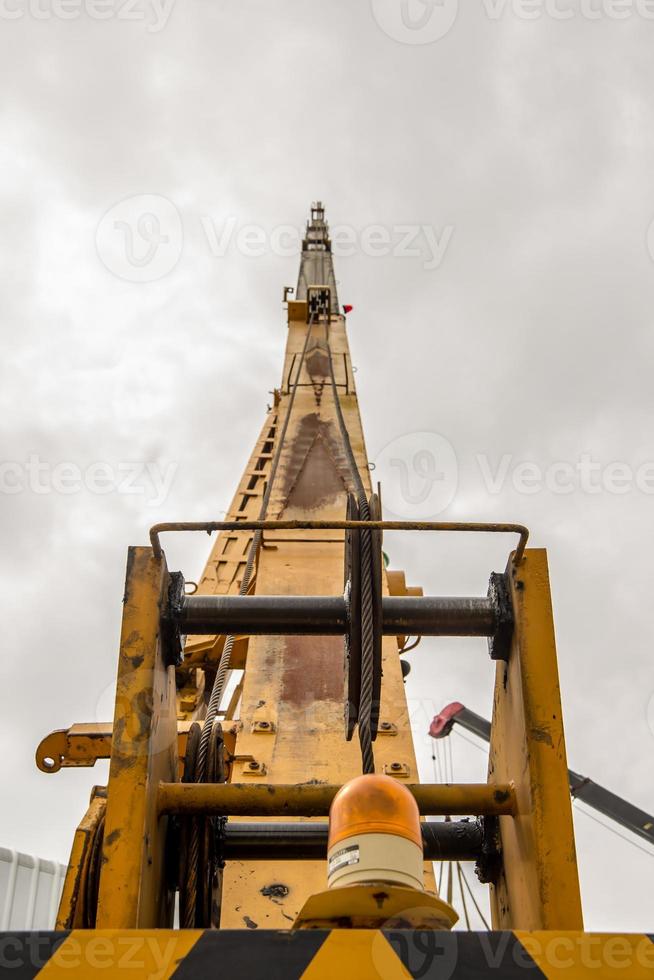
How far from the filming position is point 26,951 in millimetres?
1576

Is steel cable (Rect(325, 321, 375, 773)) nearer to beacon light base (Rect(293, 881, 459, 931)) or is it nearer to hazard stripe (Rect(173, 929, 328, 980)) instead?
beacon light base (Rect(293, 881, 459, 931))

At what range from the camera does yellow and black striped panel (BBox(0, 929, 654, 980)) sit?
5.03 feet

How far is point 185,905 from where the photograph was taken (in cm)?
246

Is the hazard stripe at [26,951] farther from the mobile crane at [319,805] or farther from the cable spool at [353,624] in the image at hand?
the cable spool at [353,624]

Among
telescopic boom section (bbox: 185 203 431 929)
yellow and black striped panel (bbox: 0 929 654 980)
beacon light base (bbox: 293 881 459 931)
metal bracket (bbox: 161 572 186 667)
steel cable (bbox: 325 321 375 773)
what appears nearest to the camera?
yellow and black striped panel (bbox: 0 929 654 980)

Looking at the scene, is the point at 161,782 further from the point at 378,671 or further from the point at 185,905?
the point at 378,671

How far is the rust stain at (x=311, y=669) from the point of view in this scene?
3.74m

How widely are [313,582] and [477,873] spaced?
5.90 feet

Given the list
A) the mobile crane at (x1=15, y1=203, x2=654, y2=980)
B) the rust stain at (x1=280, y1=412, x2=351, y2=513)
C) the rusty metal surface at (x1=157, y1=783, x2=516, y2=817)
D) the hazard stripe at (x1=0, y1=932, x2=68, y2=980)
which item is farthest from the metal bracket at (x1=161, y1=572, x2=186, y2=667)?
the rust stain at (x1=280, y1=412, x2=351, y2=513)

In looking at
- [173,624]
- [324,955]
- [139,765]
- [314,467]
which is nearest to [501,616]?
[173,624]

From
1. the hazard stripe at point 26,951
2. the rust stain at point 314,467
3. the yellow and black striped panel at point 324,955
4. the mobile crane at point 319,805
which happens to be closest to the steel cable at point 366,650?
the mobile crane at point 319,805

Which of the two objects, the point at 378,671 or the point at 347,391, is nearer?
the point at 378,671

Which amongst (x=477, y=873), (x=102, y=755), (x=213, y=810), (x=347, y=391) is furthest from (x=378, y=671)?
(x=347, y=391)

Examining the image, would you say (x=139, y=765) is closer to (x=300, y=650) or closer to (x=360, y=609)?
(x=360, y=609)
